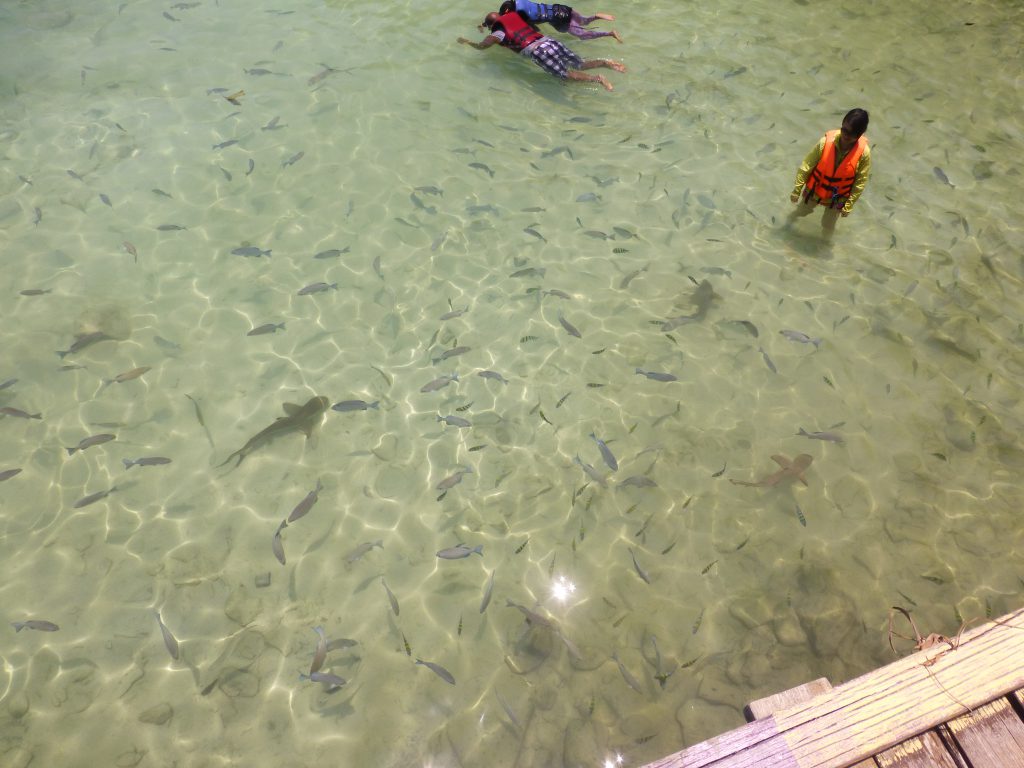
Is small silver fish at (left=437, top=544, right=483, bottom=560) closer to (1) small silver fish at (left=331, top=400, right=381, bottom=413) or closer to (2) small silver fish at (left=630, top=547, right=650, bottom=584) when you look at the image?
(2) small silver fish at (left=630, top=547, right=650, bottom=584)

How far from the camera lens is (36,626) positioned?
4.44 m

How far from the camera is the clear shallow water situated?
436 cm

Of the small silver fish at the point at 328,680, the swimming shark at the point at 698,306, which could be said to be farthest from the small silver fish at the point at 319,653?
the swimming shark at the point at 698,306

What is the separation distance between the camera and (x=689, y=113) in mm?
8766

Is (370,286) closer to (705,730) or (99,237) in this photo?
(99,237)

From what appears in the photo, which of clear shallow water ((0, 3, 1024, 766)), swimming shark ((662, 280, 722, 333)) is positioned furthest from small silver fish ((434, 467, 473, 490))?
swimming shark ((662, 280, 722, 333))

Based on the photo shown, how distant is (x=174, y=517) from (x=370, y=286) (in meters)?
2.91

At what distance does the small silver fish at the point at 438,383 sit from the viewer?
5.86 meters

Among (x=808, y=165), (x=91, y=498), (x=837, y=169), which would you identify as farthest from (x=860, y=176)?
(x=91, y=498)

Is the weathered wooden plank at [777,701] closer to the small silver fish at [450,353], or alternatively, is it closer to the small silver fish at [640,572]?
the small silver fish at [640,572]

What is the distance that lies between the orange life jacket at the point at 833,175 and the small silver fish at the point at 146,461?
264 inches

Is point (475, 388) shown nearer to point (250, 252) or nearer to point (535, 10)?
point (250, 252)

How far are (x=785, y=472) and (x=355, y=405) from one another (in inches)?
150

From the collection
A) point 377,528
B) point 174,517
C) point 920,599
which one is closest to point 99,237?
point 174,517
